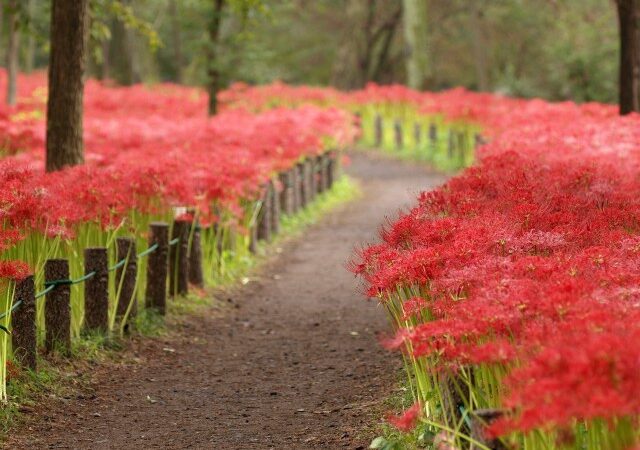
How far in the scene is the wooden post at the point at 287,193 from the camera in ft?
51.8

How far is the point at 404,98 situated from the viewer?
2816cm

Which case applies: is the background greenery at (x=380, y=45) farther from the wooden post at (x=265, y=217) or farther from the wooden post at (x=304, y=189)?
the wooden post at (x=265, y=217)

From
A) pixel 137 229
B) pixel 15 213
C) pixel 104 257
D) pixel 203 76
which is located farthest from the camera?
pixel 203 76

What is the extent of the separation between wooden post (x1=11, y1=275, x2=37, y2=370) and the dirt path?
1.37 ft

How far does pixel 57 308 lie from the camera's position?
7969 mm

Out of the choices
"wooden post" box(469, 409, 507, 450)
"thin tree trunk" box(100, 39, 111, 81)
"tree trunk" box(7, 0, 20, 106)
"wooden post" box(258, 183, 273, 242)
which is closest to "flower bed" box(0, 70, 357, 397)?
"wooden post" box(258, 183, 273, 242)

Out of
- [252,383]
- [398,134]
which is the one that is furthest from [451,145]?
[252,383]

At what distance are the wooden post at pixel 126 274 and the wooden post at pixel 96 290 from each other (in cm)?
35

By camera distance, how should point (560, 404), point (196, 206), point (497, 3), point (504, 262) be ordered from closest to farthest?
point (560, 404) → point (504, 262) → point (196, 206) → point (497, 3)

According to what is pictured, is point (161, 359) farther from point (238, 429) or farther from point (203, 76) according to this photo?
point (203, 76)

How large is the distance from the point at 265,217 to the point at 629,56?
19.6 feet

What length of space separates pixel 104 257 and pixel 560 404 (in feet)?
17.5

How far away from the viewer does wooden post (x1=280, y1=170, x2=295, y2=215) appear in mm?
15773

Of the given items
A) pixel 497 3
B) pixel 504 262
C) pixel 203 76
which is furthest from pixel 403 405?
pixel 497 3
